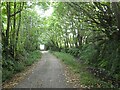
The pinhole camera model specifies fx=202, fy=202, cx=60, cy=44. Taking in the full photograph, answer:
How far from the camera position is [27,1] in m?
19.9

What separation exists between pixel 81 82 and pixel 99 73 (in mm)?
4188

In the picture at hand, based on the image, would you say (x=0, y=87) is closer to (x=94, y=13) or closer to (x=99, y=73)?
(x=99, y=73)

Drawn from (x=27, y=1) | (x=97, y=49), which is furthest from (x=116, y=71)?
(x=27, y=1)

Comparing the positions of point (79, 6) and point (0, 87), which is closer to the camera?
point (0, 87)

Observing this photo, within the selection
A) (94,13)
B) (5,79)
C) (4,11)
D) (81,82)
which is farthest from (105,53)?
(4,11)

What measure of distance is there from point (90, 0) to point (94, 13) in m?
1.46

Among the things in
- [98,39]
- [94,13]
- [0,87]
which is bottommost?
[0,87]

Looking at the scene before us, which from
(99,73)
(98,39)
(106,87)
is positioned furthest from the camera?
(98,39)

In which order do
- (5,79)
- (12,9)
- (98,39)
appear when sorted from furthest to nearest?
(12,9), (98,39), (5,79)

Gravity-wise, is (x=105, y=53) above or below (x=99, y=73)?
above

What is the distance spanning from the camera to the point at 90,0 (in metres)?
16.3

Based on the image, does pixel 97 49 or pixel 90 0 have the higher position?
pixel 90 0

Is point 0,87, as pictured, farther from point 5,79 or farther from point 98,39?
point 98,39

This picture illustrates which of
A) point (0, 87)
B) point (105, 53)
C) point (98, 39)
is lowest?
point (0, 87)
